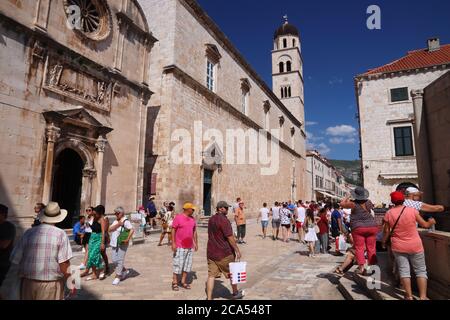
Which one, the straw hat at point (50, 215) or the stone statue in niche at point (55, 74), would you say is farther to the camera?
the stone statue in niche at point (55, 74)

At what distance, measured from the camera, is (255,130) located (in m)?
25.2

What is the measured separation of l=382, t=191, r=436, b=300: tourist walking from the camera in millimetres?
3625

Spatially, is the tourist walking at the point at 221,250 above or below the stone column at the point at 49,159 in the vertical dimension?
below

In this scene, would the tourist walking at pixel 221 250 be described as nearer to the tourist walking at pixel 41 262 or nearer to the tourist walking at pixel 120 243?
the tourist walking at pixel 120 243

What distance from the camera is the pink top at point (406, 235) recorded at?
3.67 meters

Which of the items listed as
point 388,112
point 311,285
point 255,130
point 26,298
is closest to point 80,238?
point 26,298

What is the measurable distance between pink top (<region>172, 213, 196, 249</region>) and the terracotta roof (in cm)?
2290

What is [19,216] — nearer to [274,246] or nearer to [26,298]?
[26,298]

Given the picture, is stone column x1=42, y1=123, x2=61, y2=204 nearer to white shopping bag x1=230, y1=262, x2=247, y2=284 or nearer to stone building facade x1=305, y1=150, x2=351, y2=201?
white shopping bag x1=230, y1=262, x2=247, y2=284

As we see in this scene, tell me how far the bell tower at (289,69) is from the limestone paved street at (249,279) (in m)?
35.0

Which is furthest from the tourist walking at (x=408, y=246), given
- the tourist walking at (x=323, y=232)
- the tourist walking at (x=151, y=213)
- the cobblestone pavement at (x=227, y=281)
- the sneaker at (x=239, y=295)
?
the tourist walking at (x=151, y=213)

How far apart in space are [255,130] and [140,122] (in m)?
14.6

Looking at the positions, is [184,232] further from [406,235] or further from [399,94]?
[399,94]
